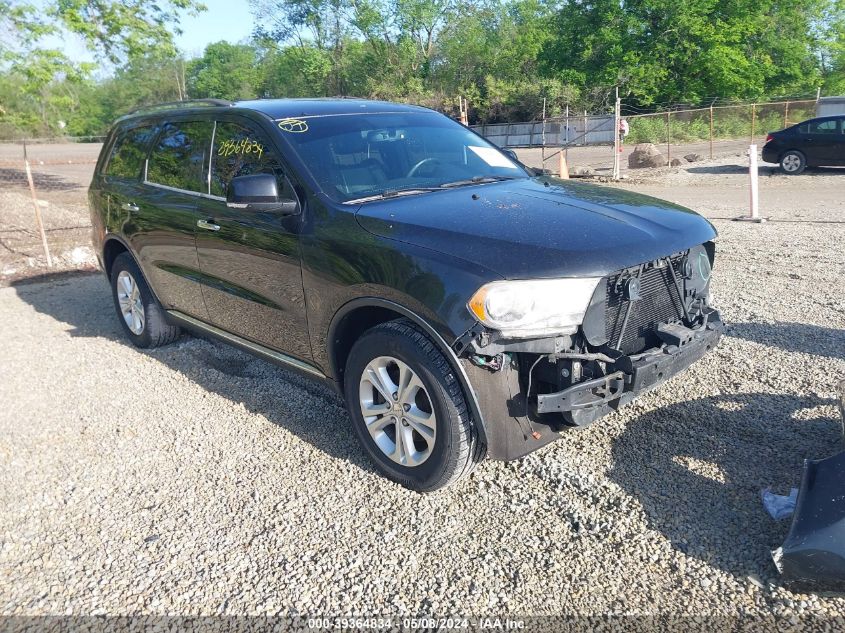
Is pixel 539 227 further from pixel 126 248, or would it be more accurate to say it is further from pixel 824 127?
pixel 824 127

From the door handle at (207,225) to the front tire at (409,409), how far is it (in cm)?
Answer: 150

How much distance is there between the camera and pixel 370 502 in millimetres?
3451

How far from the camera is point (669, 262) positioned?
11.4ft

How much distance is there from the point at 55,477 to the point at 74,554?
2.92 ft

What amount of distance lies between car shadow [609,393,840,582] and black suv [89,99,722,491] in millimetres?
539

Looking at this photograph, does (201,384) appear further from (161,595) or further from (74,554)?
(161,595)

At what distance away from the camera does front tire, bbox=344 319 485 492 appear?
3131 millimetres

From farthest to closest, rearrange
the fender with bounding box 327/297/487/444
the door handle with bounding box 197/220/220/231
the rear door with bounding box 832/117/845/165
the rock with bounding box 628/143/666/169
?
the rock with bounding box 628/143/666/169 < the rear door with bounding box 832/117/845/165 < the door handle with bounding box 197/220/220/231 < the fender with bounding box 327/297/487/444

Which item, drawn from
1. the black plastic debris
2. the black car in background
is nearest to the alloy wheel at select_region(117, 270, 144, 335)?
the black plastic debris

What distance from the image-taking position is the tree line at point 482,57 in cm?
1634

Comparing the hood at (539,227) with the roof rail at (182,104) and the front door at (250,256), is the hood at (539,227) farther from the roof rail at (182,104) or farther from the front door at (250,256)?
the roof rail at (182,104)

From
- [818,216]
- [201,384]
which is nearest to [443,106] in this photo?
[818,216]

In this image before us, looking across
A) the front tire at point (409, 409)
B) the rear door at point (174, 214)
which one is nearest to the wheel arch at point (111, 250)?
the rear door at point (174, 214)

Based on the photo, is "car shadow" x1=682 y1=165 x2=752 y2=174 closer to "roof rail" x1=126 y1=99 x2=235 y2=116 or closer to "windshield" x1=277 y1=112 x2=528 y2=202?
"windshield" x1=277 y1=112 x2=528 y2=202
